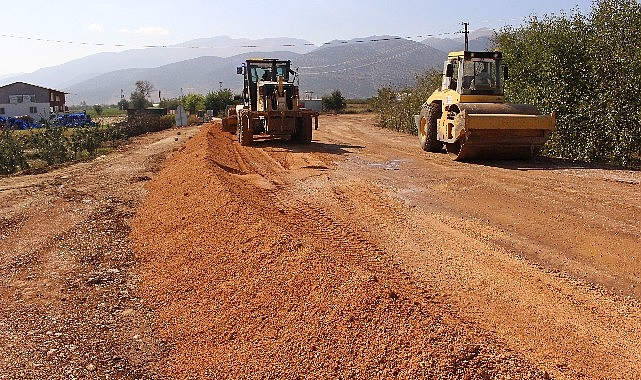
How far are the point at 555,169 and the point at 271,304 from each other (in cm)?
933

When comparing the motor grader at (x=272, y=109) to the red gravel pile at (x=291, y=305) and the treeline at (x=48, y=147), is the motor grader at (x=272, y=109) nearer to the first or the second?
the treeline at (x=48, y=147)

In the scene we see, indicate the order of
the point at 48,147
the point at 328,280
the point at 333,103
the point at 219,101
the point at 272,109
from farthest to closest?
the point at 333,103, the point at 219,101, the point at 48,147, the point at 272,109, the point at 328,280

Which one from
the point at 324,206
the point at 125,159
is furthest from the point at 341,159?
the point at 125,159

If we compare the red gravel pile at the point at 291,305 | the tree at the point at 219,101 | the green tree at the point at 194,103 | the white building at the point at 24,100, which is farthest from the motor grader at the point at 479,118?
the white building at the point at 24,100

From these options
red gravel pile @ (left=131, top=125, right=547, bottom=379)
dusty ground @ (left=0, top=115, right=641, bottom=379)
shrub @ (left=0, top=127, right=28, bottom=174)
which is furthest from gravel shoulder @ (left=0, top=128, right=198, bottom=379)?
shrub @ (left=0, top=127, right=28, bottom=174)

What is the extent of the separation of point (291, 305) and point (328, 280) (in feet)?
1.52

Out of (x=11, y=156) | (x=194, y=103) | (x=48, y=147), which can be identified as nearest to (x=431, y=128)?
(x=11, y=156)

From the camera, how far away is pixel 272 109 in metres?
17.5

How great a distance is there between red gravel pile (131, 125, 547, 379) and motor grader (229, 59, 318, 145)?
32.3 ft

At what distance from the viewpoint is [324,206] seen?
8.41 m

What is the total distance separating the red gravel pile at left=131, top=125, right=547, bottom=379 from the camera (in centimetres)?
362

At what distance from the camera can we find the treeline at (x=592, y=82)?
45.5ft

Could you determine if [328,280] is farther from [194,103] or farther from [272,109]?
[194,103]

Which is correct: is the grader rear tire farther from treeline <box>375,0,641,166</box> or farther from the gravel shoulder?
the gravel shoulder
